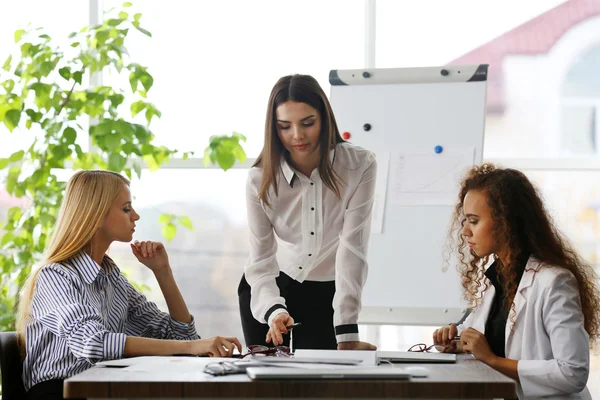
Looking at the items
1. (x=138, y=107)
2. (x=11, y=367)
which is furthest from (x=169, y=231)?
(x=11, y=367)

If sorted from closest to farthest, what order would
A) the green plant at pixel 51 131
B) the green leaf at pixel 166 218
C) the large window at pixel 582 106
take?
the green plant at pixel 51 131, the green leaf at pixel 166 218, the large window at pixel 582 106

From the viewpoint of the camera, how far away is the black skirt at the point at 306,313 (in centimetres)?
241

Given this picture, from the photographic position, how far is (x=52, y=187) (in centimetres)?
336

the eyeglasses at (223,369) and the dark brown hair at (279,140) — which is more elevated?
the dark brown hair at (279,140)

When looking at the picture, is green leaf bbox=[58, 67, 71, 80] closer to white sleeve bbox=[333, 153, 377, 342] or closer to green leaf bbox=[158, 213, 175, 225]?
green leaf bbox=[158, 213, 175, 225]

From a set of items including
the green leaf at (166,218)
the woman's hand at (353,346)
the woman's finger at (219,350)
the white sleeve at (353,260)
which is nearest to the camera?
the woman's finger at (219,350)

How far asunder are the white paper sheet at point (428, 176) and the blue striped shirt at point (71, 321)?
5.07 ft

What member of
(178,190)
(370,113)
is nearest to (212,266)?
(178,190)

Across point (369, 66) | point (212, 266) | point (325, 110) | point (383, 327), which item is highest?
point (369, 66)

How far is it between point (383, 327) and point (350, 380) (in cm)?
260

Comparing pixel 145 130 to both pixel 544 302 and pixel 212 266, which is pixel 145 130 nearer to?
pixel 212 266

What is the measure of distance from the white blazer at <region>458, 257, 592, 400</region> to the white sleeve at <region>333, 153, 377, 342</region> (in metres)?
0.48

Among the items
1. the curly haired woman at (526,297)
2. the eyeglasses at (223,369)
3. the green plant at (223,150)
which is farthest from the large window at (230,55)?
the eyeglasses at (223,369)

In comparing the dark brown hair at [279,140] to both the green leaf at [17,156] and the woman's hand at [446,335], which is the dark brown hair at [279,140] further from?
the green leaf at [17,156]
